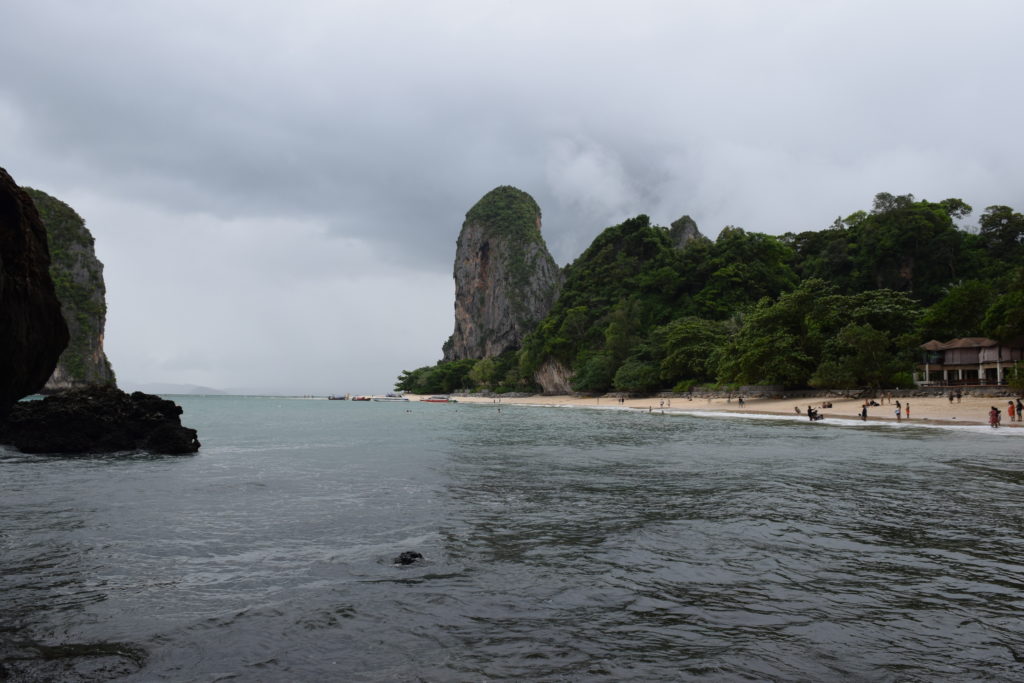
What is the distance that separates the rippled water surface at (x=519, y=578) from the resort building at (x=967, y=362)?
3656cm

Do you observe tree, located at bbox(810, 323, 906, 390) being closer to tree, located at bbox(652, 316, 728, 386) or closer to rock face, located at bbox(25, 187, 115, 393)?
tree, located at bbox(652, 316, 728, 386)

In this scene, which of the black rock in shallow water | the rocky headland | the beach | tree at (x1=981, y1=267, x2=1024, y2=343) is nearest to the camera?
the black rock in shallow water

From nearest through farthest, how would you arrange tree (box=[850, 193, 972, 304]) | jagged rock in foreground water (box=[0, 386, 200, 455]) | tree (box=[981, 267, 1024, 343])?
jagged rock in foreground water (box=[0, 386, 200, 455]) < tree (box=[981, 267, 1024, 343]) < tree (box=[850, 193, 972, 304])

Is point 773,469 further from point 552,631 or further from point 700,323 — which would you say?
point 700,323

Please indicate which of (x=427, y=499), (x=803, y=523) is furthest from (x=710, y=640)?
(x=427, y=499)

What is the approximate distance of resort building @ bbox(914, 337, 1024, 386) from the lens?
4378 cm

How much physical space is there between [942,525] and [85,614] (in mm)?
12493

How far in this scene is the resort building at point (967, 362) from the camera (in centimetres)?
4378

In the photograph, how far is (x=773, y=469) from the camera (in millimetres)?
17297

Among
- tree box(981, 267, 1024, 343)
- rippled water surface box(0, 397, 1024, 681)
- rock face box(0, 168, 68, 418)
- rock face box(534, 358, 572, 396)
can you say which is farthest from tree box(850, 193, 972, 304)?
rock face box(0, 168, 68, 418)

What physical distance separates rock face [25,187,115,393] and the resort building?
128 m

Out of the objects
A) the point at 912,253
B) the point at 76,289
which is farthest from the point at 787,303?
the point at 76,289

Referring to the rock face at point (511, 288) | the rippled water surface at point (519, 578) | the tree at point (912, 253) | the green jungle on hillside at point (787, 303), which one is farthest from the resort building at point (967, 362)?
the rock face at point (511, 288)

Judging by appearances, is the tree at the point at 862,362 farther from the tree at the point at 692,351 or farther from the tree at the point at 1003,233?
the tree at the point at 1003,233
